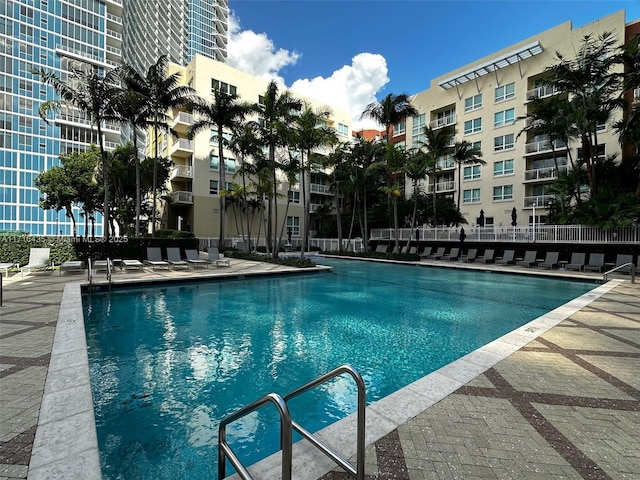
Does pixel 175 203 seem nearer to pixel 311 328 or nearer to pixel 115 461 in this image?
pixel 311 328

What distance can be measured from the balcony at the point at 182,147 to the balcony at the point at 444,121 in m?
27.9

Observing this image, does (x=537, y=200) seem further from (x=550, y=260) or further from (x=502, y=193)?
(x=550, y=260)

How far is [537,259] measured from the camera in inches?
754

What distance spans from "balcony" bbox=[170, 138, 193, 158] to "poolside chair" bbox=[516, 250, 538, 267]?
30291 millimetres

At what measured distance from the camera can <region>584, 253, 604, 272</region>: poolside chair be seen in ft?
52.4

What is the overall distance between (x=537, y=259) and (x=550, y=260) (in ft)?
5.08

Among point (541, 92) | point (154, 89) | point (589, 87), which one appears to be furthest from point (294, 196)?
point (589, 87)

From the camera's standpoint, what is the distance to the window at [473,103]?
3428 cm

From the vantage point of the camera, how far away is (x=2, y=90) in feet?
145

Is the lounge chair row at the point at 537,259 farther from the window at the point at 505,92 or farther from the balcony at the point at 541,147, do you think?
the window at the point at 505,92

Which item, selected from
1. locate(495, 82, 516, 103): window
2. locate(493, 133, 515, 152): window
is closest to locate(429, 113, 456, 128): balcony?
locate(495, 82, 516, 103): window

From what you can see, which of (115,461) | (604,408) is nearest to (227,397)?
(115,461)

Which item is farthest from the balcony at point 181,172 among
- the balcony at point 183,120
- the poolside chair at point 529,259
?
the poolside chair at point 529,259

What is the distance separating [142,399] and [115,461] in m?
1.16
